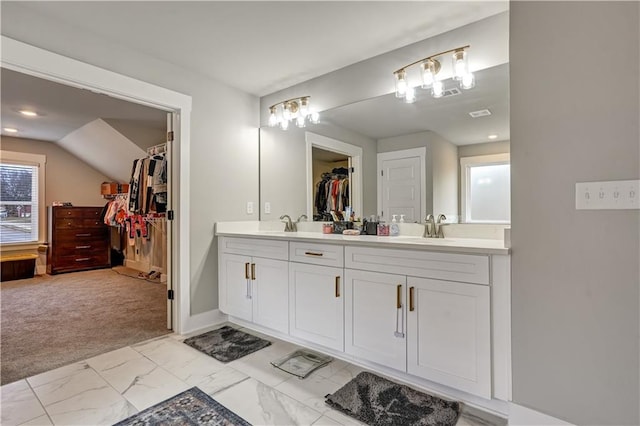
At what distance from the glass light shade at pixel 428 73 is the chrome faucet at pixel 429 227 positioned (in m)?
0.93

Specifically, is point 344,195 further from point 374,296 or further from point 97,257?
point 97,257

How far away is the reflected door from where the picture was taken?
247 centimetres

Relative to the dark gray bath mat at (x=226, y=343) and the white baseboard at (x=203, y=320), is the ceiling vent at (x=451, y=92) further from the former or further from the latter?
the white baseboard at (x=203, y=320)

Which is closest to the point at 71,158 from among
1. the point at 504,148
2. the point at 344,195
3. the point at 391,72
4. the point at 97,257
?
the point at 97,257

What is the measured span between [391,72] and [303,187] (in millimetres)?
1328

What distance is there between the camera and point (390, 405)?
1.73 meters

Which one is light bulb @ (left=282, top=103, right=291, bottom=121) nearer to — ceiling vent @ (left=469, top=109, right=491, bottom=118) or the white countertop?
the white countertop

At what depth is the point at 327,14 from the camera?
2.06 metres

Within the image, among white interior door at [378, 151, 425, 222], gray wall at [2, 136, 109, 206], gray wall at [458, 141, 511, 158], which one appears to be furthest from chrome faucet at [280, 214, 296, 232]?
gray wall at [2, 136, 109, 206]

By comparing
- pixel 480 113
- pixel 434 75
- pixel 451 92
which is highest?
pixel 434 75

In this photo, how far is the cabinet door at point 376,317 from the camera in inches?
75.0

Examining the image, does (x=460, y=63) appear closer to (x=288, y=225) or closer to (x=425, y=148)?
(x=425, y=148)

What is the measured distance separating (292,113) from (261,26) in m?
0.98

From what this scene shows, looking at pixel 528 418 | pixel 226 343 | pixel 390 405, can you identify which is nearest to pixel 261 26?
pixel 226 343
